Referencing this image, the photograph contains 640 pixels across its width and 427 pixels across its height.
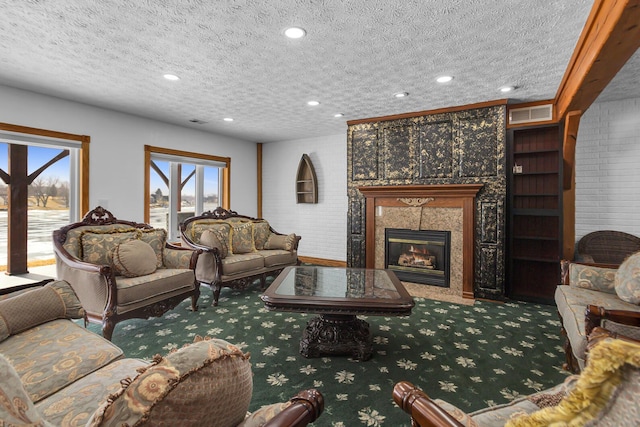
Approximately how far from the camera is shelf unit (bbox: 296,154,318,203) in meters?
6.00

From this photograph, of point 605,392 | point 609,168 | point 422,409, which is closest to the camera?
point 605,392

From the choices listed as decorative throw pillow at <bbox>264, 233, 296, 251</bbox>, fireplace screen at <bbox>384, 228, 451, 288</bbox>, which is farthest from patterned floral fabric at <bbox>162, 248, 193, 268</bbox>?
fireplace screen at <bbox>384, 228, 451, 288</bbox>

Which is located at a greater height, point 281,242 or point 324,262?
point 281,242

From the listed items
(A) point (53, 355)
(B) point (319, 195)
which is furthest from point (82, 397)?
(B) point (319, 195)

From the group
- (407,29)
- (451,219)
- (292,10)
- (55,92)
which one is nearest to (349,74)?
(407,29)

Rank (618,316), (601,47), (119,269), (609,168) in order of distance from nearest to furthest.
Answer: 1. (618,316)
2. (601,47)
3. (119,269)
4. (609,168)

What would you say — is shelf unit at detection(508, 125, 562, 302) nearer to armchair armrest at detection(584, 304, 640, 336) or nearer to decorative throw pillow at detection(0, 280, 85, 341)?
armchair armrest at detection(584, 304, 640, 336)

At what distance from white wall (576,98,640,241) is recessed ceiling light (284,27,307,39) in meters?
3.69

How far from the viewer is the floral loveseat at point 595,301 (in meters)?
1.72

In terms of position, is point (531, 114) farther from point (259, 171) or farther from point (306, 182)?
point (259, 171)

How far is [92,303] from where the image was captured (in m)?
2.64

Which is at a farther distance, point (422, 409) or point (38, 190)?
point (38, 190)

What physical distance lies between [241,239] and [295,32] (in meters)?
2.80

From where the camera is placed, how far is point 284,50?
8.64 feet
